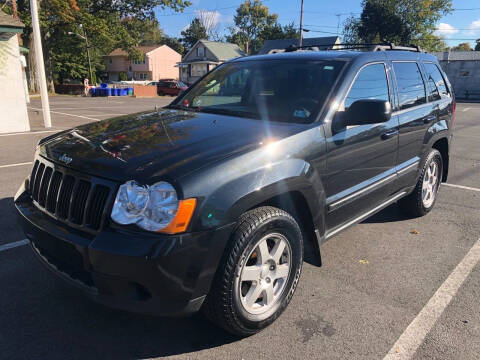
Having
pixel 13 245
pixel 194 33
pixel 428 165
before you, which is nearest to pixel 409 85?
pixel 428 165

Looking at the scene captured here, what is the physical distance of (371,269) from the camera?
3682mm

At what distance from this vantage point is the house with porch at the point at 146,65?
238 feet

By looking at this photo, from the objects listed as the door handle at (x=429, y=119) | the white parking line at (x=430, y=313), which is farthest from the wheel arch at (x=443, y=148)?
the white parking line at (x=430, y=313)

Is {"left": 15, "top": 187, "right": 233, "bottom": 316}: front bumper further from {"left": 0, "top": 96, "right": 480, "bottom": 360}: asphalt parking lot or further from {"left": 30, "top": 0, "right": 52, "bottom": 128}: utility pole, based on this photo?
{"left": 30, "top": 0, "right": 52, "bottom": 128}: utility pole

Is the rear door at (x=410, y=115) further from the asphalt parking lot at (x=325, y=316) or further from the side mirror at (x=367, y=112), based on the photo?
the side mirror at (x=367, y=112)

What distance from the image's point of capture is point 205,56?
2429 inches

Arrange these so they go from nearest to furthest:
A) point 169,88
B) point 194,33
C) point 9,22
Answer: point 9,22 < point 169,88 < point 194,33

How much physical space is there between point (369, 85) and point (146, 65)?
7419 cm

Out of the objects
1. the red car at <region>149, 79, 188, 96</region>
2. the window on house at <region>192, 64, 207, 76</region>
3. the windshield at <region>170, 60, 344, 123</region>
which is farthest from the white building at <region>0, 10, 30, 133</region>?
the window on house at <region>192, 64, 207, 76</region>

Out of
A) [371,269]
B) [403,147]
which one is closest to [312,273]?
A: [371,269]

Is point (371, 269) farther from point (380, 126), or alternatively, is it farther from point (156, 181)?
point (156, 181)

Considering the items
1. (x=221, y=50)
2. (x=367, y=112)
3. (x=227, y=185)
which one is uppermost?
(x=221, y=50)

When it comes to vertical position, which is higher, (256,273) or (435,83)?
(435,83)

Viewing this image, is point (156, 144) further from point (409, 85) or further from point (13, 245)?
point (409, 85)
